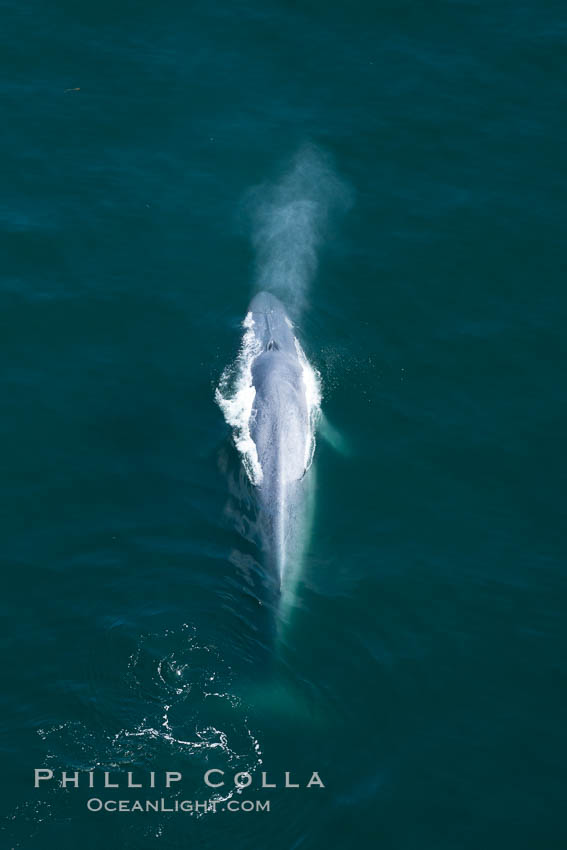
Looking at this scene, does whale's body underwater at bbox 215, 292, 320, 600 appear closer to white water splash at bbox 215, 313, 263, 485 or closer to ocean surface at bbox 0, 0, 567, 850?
white water splash at bbox 215, 313, 263, 485

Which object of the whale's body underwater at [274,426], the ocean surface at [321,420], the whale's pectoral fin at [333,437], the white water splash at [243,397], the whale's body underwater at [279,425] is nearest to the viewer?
the ocean surface at [321,420]

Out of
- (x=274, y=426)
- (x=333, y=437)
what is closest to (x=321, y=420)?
(x=333, y=437)

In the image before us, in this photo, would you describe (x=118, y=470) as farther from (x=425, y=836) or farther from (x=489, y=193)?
(x=489, y=193)

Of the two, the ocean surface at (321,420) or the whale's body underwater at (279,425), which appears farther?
the whale's body underwater at (279,425)

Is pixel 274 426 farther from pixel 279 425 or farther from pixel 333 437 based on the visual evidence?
pixel 333 437

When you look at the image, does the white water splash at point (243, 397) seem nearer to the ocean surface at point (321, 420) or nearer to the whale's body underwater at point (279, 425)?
the whale's body underwater at point (279, 425)

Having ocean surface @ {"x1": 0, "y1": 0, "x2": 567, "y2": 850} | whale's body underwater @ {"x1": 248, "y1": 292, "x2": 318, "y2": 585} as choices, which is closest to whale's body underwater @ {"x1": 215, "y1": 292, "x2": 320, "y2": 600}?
whale's body underwater @ {"x1": 248, "y1": 292, "x2": 318, "y2": 585}

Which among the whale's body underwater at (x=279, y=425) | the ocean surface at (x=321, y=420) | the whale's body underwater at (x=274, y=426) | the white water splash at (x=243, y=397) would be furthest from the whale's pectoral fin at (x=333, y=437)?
the white water splash at (x=243, y=397)
